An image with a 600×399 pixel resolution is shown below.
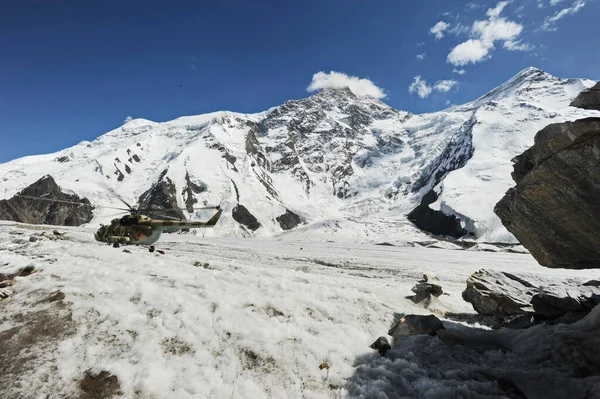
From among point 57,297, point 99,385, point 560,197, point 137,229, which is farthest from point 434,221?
point 99,385

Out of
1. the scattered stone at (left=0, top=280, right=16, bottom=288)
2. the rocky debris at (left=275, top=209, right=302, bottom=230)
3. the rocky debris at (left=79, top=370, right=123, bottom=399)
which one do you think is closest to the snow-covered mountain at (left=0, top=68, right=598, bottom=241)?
the rocky debris at (left=275, top=209, right=302, bottom=230)

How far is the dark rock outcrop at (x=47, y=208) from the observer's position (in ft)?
382

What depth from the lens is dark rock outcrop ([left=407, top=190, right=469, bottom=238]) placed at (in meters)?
104

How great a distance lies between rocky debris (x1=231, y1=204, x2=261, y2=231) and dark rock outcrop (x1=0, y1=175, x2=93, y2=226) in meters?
50.3

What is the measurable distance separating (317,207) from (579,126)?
164 meters

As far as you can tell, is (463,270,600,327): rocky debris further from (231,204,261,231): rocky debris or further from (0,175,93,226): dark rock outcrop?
(0,175,93,226): dark rock outcrop

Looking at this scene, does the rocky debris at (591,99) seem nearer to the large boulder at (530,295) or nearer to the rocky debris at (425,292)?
the large boulder at (530,295)

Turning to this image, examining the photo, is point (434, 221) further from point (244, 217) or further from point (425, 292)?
point (425, 292)

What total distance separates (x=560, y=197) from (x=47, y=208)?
486ft

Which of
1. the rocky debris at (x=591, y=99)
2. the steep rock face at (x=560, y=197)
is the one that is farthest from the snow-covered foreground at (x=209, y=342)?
the rocky debris at (x=591, y=99)

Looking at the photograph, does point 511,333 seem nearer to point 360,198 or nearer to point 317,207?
point 317,207

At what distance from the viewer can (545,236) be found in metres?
11.3

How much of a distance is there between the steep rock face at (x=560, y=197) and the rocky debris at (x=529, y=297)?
4.20ft

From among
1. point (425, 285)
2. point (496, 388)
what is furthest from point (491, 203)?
point (496, 388)
